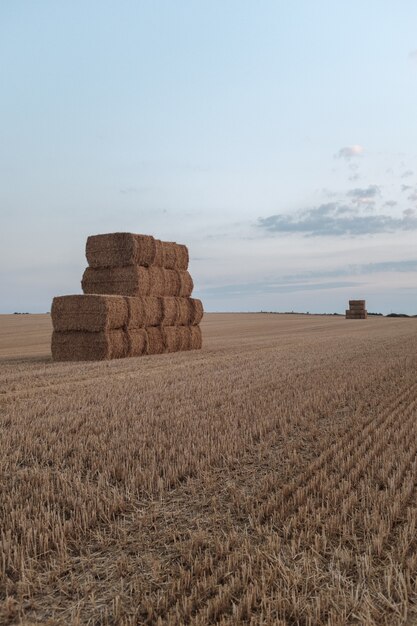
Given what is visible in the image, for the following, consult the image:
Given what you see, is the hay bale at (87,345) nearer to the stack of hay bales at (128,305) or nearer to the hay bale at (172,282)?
the stack of hay bales at (128,305)

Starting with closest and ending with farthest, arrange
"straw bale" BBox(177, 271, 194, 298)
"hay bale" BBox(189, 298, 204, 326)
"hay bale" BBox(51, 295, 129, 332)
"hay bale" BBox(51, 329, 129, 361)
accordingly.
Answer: "hay bale" BBox(51, 295, 129, 332) < "hay bale" BBox(51, 329, 129, 361) < "straw bale" BBox(177, 271, 194, 298) < "hay bale" BBox(189, 298, 204, 326)

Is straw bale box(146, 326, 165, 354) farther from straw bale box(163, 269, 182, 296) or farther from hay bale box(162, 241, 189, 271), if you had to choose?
hay bale box(162, 241, 189, 271)

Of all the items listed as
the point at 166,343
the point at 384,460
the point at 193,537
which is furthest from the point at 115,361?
the point at 193,537

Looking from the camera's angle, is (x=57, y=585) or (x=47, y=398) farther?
(x=47, y=398)

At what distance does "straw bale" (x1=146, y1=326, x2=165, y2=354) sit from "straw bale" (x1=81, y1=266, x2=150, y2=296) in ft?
3.61

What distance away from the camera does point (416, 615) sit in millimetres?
2596

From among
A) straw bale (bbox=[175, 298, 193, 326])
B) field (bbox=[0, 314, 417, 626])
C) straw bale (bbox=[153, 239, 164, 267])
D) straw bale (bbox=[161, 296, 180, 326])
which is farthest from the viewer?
straw bale (bbox=[175, 298, 193, 326])

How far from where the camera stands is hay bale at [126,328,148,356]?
14.6 meters

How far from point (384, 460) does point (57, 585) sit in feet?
9.93

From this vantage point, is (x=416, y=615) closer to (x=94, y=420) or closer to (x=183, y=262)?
(x=94, y=420)

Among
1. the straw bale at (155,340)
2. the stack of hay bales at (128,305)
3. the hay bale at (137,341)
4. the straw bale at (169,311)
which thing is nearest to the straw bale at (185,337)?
the stack of hay bales at (128,305)

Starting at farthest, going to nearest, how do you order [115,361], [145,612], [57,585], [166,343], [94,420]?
1. [166,343]
2. [115,361]
3. [94,420]
4. [57,585]
5. [145,612]

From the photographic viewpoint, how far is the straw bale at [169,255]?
662 inches

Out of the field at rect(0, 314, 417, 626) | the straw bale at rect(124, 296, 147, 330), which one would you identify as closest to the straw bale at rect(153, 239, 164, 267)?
the straw bale at rect(124, 296, 147, 330)
